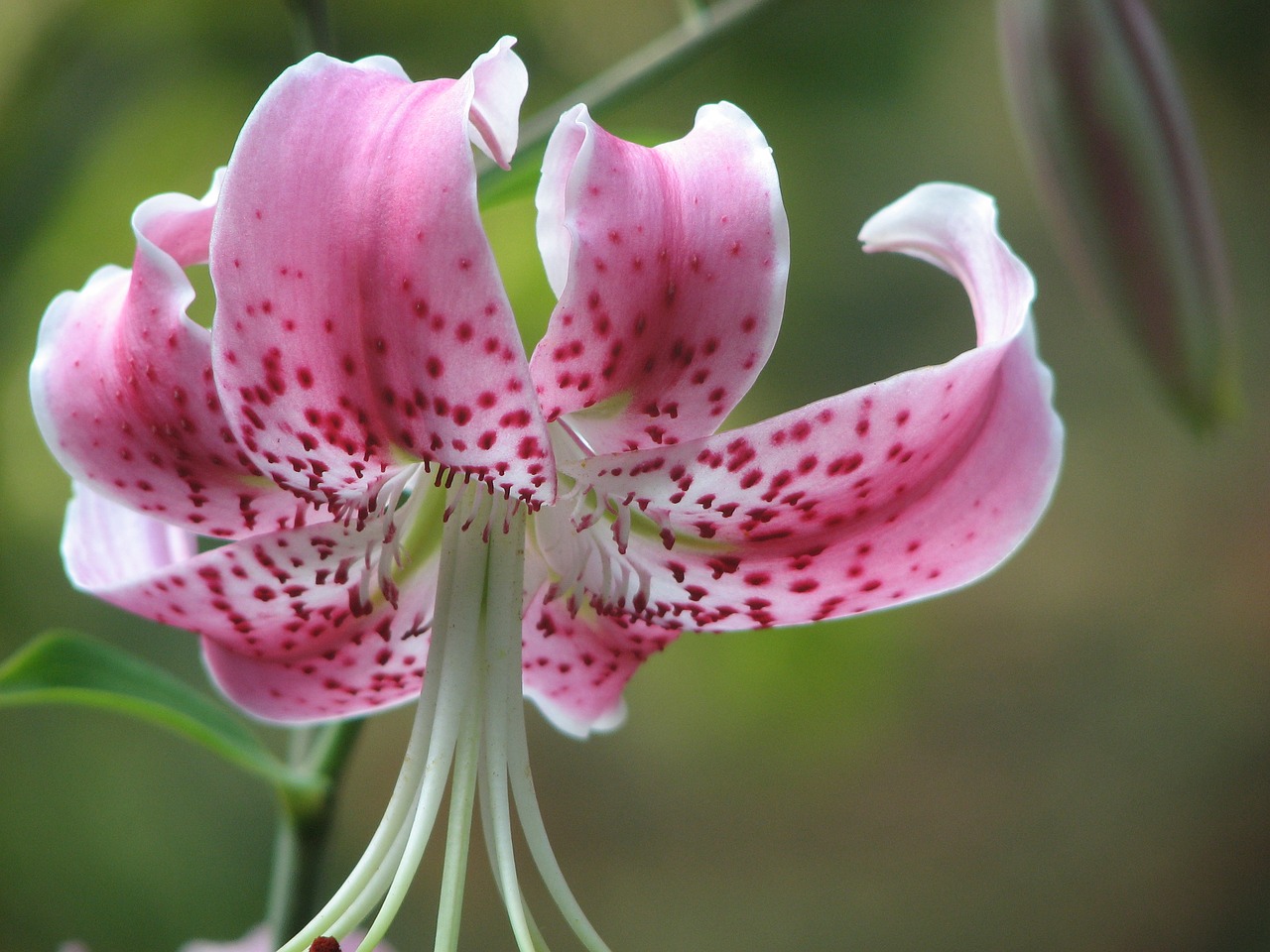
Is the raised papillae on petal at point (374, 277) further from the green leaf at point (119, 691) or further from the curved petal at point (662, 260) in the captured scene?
the green leaf at point (119, 691)

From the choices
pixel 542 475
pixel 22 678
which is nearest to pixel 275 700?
pixel 22 678

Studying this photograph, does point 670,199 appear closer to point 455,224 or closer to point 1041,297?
point 455,224

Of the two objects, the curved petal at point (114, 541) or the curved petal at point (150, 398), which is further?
the curved petal at point (114, 541)

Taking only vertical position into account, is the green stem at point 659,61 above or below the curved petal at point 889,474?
above

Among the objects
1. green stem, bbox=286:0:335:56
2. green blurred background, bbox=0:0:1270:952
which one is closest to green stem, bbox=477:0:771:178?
green stem, bbox=286:0:335:56

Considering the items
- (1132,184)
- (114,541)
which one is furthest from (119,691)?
(1132,184)

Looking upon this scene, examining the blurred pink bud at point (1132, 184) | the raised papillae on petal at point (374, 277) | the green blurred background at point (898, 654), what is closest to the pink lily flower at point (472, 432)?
the raised papillae on petal at point (374, 277)

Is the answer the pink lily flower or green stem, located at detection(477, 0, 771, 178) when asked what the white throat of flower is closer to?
the pink lily flower
